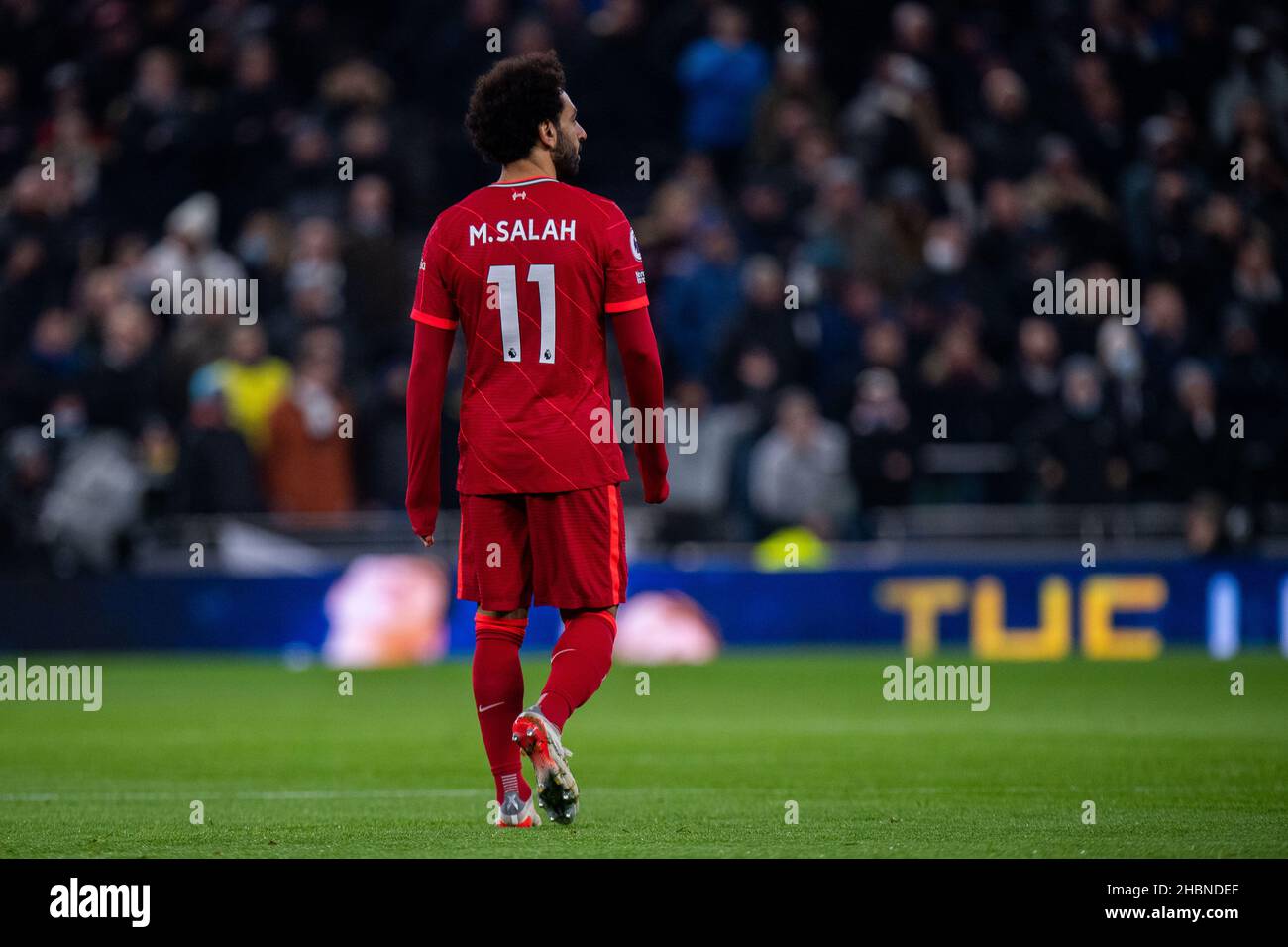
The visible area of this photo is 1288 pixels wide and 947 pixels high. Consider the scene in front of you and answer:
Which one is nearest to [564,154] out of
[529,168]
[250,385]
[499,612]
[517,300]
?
[529,168]

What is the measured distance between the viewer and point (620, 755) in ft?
36.0

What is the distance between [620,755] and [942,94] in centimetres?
1097

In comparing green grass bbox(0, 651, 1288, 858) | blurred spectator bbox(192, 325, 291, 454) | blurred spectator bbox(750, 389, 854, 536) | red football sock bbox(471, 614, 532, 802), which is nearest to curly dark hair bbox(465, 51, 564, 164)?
red football sock bbox(471, 614, 532, 802)

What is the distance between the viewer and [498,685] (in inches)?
305

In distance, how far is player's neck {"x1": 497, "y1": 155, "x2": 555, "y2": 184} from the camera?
7754 mm

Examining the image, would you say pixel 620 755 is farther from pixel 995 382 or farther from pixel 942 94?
pixel 942 94

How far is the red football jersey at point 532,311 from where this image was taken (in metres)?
7.60

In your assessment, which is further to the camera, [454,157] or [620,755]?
[454,157]

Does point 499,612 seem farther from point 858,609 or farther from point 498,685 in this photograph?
point 858,609

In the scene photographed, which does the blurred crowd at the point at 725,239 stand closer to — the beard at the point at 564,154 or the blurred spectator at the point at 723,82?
the blurred spectator at the point at 723,82

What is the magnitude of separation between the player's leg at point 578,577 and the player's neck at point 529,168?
3.60ft

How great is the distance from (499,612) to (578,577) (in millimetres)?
319
